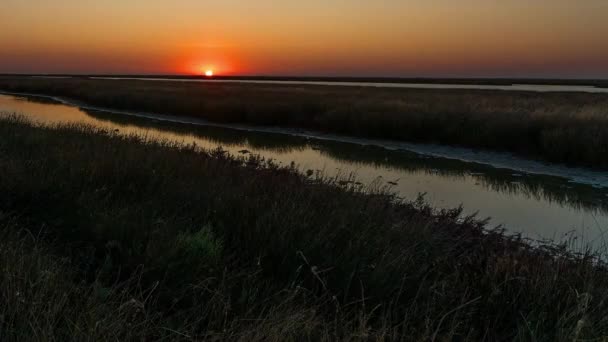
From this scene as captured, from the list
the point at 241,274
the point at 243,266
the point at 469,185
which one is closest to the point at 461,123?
the point at 469,185

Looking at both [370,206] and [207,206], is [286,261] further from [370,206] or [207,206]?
[370,206]

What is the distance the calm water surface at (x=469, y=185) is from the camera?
9.24 metres

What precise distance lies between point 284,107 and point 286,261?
24.6m

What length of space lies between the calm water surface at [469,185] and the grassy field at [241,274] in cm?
408

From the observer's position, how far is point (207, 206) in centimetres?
507

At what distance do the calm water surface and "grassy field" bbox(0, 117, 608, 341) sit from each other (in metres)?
4.08

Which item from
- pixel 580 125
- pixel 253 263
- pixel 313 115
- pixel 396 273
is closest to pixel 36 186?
pixel 253 263

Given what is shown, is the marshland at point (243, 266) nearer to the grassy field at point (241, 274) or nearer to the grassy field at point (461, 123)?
the grassy field at point (241, 274)

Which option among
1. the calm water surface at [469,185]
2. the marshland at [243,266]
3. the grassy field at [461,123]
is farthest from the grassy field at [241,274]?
the grassy field at [461,123]

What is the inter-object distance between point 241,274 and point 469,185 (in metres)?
10.7

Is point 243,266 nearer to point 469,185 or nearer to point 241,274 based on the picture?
point 241,274

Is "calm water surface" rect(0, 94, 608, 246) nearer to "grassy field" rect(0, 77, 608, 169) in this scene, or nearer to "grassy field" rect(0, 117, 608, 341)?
"grassy field" rect(0, 77, 608, 169)

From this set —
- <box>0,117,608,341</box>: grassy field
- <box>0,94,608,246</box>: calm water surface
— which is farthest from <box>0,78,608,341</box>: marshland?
<box>0,94,608,246</box>: calm water surface

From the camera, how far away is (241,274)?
331cm
